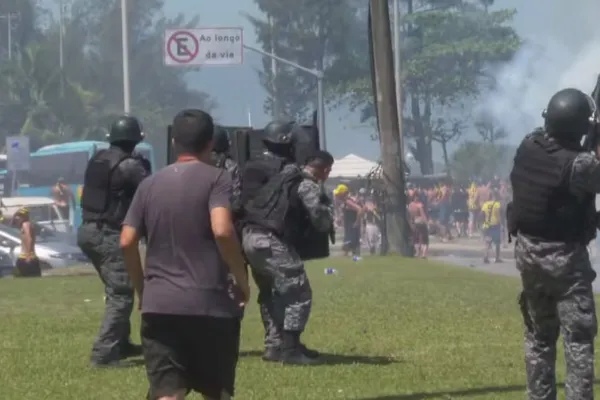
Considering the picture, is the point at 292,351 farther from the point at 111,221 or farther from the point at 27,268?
the point at 27,268

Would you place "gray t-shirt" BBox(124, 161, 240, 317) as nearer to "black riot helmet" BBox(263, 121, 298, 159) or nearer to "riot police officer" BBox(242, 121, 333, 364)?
"riot police officer" BBox(242, 121, 333, 364)

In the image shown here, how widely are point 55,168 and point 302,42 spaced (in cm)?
1656

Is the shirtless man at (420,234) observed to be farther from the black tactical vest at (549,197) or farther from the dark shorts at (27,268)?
the black tactical vest at (549,197)

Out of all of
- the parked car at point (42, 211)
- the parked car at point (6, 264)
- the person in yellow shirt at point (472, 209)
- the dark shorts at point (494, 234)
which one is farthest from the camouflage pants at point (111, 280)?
the person in yellow shirt at point (472, 209)

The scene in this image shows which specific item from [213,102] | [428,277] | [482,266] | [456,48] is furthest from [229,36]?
[213,102]

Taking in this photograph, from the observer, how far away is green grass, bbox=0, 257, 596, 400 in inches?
362

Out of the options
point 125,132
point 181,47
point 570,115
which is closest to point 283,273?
point 125,132

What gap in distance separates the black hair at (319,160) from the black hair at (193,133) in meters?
3.71

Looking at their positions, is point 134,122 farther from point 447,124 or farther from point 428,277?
point 447,124

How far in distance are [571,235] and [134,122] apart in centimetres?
385

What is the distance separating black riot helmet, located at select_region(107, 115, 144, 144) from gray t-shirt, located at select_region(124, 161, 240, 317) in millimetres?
3679

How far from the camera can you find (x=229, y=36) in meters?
39.1

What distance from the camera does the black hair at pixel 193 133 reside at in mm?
6453

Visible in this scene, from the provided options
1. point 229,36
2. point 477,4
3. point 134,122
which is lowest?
point 134,122
